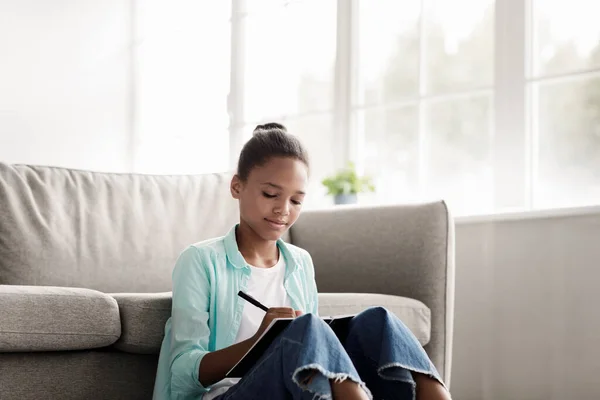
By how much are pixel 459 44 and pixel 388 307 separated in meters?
1.62

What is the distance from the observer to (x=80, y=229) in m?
2.75

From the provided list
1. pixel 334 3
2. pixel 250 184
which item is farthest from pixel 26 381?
pixel 334 3

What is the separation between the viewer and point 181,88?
510cm

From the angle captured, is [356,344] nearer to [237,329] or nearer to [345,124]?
[237,329]

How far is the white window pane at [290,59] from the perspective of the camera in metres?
4.30

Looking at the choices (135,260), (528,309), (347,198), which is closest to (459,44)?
(347,198)

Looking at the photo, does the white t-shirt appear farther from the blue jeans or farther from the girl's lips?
the blue jeans

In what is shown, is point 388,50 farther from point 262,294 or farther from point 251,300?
point 251,300

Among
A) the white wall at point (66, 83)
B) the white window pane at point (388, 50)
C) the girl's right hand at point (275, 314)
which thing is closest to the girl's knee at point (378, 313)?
the girl's right hand at point (275, 314)

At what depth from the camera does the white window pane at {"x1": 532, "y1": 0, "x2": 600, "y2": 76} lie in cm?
330

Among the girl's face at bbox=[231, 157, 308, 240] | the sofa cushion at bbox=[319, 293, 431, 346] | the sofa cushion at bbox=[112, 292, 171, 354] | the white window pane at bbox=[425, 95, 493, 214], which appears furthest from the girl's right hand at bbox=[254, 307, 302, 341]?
the white window pane at bbox=[425, 95, 493, 214]

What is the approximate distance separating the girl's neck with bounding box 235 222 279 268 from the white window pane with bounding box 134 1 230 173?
2769mm

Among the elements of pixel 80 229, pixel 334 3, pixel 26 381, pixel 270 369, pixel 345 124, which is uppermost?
pixel 334 3

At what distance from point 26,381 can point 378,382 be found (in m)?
0.85
